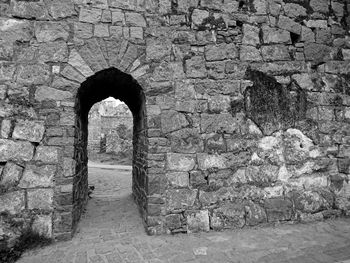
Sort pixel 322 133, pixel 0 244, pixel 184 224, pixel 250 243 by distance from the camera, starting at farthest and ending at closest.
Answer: pixel 322 133 < pixel 184 224 < pixel 250 243 < pixel 0 244

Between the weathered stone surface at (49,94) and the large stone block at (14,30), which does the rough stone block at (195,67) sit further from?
the large stone block at (14,30)

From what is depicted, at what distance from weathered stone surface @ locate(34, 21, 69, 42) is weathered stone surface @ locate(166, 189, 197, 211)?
8.10 feet

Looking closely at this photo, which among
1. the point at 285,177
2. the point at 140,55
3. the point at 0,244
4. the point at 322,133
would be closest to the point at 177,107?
the point at 140,55

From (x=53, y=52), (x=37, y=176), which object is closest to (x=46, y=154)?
(x=37, y=176)

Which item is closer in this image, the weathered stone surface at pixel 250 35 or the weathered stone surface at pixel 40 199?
the weathered stone surface at pixel 40 199

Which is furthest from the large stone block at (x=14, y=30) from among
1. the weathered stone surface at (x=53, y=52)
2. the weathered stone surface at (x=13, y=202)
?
the weathered stone surface at (x=13, y=202)

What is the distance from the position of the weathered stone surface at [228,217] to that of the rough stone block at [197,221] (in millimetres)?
88

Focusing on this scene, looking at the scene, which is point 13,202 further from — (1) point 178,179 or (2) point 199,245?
(2) point 199,245

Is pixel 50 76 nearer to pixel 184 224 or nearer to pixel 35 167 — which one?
pixel 35 167

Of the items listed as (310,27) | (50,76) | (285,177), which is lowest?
(285,177)

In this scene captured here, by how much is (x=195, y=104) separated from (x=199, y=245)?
5.97ft

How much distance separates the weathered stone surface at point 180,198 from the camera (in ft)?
11.5

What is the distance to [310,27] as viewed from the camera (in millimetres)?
4180

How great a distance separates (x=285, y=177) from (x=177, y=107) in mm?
1925
